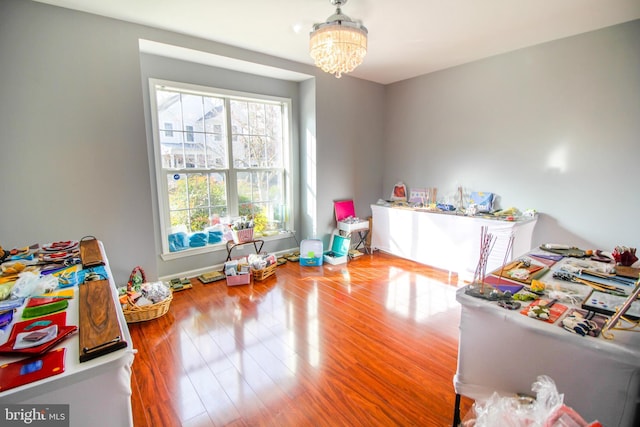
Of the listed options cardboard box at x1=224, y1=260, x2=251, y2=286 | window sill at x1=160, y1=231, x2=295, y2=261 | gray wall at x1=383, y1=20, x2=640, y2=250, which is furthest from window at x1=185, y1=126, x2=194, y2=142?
gray wall at x1=383, y1=20, x2=640, y2=250

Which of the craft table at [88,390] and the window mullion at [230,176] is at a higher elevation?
the window mullion at [230,176]

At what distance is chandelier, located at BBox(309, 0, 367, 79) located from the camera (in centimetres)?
215

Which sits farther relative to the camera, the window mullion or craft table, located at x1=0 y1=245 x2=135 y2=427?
the window mullion

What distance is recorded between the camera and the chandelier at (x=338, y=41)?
7.06 ft

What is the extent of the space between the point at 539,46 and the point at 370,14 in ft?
6.94

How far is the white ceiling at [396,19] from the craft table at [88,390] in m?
2.61

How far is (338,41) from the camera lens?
2.16 m

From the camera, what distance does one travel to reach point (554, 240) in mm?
3361

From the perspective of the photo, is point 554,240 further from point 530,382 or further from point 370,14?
point 370,14

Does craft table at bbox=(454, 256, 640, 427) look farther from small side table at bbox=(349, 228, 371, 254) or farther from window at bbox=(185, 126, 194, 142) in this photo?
window at bbox=(185, 126, 194, 142)

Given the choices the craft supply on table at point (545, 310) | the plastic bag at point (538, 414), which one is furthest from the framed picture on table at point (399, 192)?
the plastic bag at point (538, 414)

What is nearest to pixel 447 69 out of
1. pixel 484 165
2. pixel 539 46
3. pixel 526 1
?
pixel 539 46

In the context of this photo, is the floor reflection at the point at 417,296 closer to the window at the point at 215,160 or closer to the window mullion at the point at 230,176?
the window at the point at 215,160

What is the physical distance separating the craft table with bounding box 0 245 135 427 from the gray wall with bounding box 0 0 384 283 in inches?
87.9
